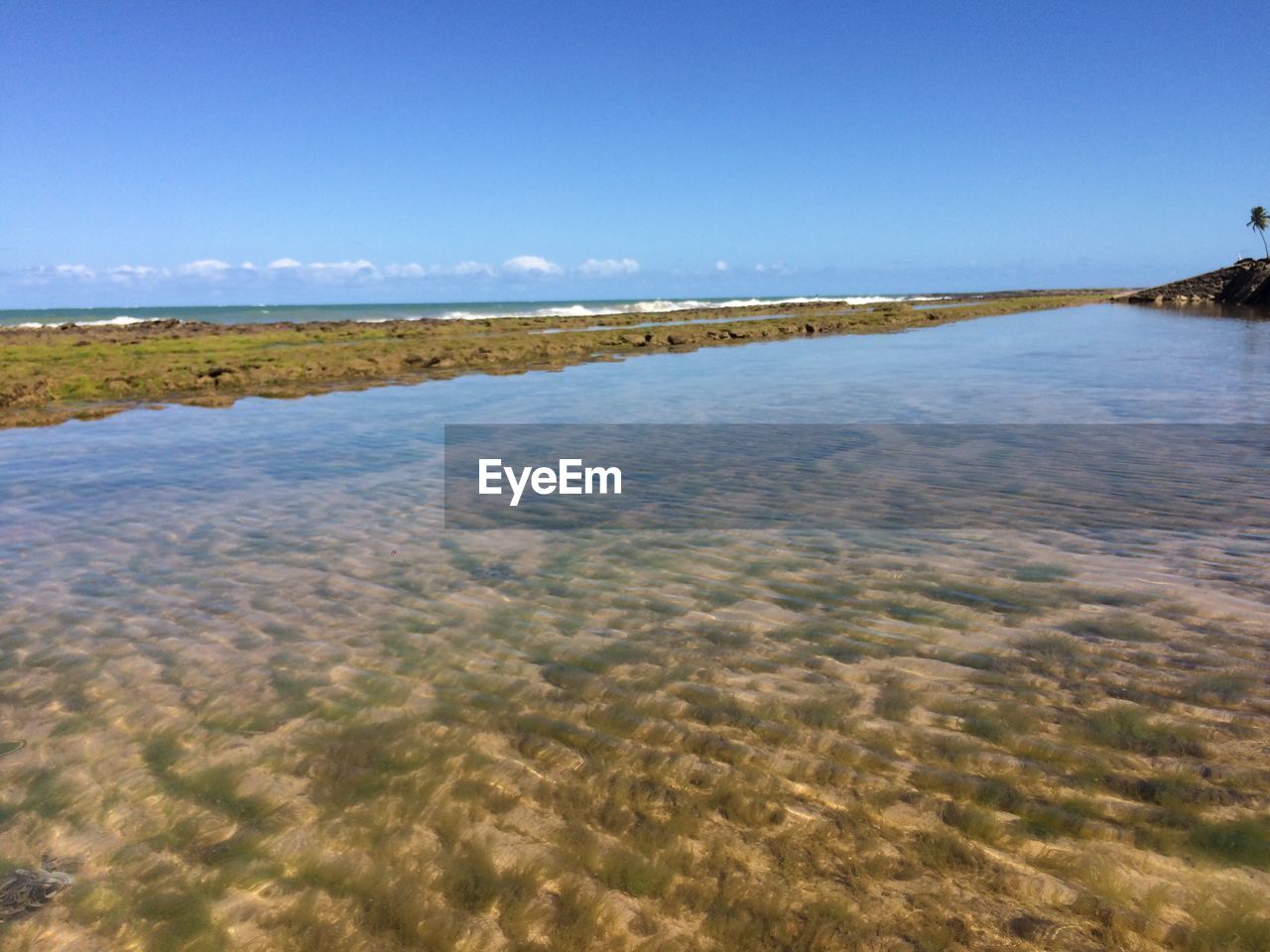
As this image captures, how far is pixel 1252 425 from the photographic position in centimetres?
1420

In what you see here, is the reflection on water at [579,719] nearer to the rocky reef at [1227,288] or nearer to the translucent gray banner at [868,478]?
the translucent gray banner at [868,478]

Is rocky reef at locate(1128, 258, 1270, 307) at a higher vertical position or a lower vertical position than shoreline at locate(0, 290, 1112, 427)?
higher

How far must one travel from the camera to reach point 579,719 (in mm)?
4930

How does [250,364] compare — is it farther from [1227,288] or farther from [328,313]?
[328,313]

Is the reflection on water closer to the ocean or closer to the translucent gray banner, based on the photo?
the translucent gray banner

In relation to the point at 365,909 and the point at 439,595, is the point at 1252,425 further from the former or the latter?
the point at 365,909

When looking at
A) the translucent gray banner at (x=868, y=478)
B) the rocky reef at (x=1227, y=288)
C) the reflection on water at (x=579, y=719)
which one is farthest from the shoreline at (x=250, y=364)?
the rocky reef at (x=1227, y=288)

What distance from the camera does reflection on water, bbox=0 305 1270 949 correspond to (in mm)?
3527

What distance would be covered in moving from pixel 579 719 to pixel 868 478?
7.42m

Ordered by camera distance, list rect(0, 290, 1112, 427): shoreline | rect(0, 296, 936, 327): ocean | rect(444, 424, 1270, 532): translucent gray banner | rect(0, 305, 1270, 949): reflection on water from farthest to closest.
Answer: rect(0, 296, 936, 327): ocean
rect(0, 290, 1112, 427): shoreline
rect(444, 424, 1270, 532): translucent gray banner
rect(0, 305, 1270, 949): reflection on water

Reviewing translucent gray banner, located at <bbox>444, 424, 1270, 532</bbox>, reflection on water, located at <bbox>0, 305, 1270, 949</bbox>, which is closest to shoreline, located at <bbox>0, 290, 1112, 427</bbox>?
translucent gray banner, located at <bbox>444, 424, 1270, 532</bbox>

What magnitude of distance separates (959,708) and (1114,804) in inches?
40.7

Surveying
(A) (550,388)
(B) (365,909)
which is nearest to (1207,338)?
(A) (550,388)

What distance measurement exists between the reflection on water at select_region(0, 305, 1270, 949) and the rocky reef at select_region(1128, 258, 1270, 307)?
73.6 metres
